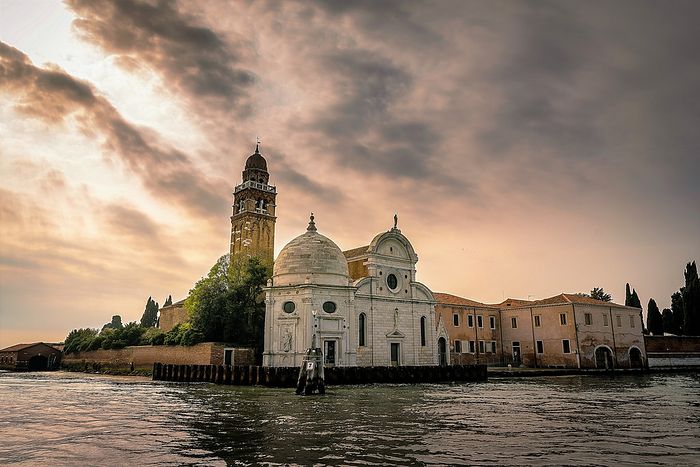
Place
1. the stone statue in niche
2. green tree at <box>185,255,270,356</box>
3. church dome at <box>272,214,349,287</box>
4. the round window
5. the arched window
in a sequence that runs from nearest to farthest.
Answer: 1. the stone statue in niche
2. church dome at <box>272,214,349,287</box>
3. the arched window
4. green tree at <box>185,255,270,356</box>
5. the round window

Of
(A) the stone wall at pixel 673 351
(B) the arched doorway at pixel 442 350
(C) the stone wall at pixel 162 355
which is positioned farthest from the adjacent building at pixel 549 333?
(C) the stone wall at pixel 162 355

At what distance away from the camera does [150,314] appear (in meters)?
95.4

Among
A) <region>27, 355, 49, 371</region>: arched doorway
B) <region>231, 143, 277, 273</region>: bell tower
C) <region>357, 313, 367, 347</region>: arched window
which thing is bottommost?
<region>27, 355, 49, 371</region>: arched doorway

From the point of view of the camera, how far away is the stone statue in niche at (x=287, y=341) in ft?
129

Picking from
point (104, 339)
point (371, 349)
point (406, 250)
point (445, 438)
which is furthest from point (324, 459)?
point (104, 339)

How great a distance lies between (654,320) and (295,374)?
5587cm

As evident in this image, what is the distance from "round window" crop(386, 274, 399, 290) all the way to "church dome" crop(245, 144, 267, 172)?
1212 inches

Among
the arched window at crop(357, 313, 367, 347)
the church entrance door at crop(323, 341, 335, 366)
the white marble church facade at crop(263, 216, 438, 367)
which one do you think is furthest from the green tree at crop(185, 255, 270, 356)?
the arched window at crop(357, 313, 367, 347)

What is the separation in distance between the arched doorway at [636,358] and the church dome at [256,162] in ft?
155

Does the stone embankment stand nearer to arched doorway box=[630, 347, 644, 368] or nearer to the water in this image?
the water

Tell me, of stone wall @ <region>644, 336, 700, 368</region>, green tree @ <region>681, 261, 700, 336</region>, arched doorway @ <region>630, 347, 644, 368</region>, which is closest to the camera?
arched doorway @ <region>630, 347, 644, 368</region>

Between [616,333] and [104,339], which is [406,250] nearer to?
[616,333]

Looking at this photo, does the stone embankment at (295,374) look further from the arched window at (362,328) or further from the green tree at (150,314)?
Result: the green tree at (150,314)

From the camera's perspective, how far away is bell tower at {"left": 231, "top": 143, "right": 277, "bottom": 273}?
65.7 m
